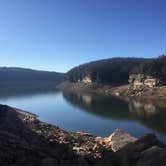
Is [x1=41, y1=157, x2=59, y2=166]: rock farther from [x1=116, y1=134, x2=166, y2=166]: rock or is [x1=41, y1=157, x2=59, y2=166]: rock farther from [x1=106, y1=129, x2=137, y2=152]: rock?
[x1=106, y1=129, x2=137, y2=152]: rock

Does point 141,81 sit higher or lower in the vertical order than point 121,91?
higher

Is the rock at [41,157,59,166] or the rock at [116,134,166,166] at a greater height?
the rock at [116,134,166,166]

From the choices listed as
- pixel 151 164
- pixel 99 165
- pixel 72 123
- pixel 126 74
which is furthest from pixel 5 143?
pixel 126 74

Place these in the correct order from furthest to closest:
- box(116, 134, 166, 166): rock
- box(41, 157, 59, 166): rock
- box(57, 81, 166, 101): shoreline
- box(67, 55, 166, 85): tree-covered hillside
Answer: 1. box(67, 55, 166, 85): tree-covered hillside
2. box(57, 81, 166, 101): shoreline
3. box(41, 157, 59, 166): rock
4. box(116, 134, 166, 166): rock

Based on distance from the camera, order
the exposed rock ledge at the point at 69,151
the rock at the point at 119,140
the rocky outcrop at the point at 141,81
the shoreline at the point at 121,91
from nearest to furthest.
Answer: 1. the exposed rock ledge at the point at 69,151
2. the rock at the point at 119,140
3. the shoreline at the point at 121,91
4. the rocky outcrop at the point at 141,81

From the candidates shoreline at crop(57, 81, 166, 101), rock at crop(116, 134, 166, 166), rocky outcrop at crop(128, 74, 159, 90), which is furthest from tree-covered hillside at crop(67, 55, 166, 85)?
rock at crop(116, 134, 166, 166)

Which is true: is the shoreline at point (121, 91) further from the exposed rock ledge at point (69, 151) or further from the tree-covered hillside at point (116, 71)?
the exposed rock ledge at point (69, 151)

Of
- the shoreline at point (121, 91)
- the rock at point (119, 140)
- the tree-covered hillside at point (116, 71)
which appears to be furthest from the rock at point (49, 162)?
the tree-covered hillside at point (116, 71)

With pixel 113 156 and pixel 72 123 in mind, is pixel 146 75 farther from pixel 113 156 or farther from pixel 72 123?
pixel 113 156

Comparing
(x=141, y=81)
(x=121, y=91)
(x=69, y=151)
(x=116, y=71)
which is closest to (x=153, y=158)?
(x=69, y=151)

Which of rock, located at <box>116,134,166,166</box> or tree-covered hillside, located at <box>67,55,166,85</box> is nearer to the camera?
rock, located at <box>116,134,166,166</box>

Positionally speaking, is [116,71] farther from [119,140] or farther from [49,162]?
[49,162]

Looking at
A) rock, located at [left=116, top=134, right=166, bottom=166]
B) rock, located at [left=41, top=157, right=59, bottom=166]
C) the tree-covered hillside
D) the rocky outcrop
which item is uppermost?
the tree-covered hillside

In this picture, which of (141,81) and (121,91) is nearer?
(141,81)
